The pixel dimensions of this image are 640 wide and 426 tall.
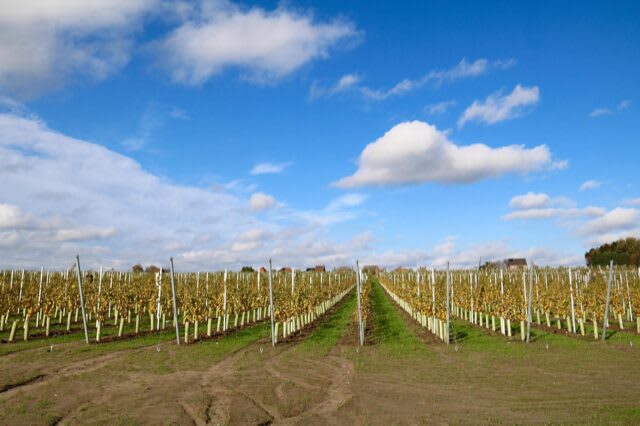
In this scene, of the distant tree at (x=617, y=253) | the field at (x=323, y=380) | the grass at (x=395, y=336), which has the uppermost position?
the distant tree at (x=617, y=253)

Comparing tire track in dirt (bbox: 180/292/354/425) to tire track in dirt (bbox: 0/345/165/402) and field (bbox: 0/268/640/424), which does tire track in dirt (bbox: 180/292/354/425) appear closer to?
field (bbox: 0/268/640/424)

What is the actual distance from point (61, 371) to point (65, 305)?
1218 centimetres

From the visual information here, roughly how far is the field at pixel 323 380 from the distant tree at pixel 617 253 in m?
55.3

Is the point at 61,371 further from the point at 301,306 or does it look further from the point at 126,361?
the point at 301,306

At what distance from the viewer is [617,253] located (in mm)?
66750

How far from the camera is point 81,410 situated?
7664mm

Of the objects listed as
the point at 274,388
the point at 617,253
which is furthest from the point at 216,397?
the point at 617,253

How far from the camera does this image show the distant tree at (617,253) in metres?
62.6

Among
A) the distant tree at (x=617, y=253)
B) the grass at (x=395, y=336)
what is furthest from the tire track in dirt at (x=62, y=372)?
the distant tree at (x=617, y=253)

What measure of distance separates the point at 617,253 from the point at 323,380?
71.0 m

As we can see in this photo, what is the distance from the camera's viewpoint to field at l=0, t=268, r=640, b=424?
288 inches

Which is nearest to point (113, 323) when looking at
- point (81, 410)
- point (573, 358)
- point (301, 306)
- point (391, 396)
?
point (301, 306)

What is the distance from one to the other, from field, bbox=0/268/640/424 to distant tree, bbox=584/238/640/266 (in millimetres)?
55283

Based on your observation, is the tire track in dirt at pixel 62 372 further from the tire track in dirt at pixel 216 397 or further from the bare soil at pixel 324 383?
the tire track in dirt at pixel 216 397
